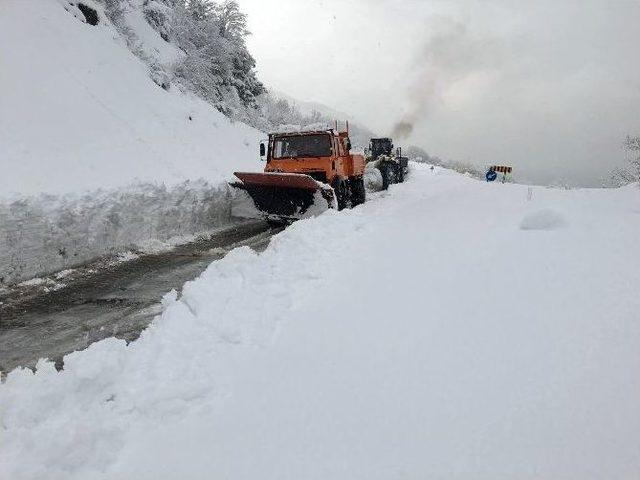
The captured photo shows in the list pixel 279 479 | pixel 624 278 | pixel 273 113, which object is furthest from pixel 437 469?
pixel 273 113

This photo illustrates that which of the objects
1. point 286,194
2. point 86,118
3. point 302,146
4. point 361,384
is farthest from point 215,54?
point 361,384

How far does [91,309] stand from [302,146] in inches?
287

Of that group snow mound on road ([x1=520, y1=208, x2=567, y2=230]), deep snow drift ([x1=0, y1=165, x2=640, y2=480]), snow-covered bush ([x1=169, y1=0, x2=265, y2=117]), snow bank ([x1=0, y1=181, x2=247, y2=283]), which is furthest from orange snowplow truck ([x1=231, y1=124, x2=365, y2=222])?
snow-covered bush ([x1=169, y1=0, x2=265, y2=117])

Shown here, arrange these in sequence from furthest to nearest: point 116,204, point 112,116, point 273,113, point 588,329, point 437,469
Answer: point 273,113 → point 112,116 → point 116,204 → point 588,329 → point 437,469

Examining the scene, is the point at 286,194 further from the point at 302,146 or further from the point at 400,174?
the point at 400,174

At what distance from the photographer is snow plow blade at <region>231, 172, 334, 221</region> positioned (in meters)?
9.77

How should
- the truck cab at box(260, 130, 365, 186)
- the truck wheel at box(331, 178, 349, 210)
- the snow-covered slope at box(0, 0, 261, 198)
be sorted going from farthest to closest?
1. the truck wheel at box(331, 178, 349, 210)
2. the truck cab at box(260, 130, 365, 186)
3. the snow-covered slope at box(0, 0, 261, 198)

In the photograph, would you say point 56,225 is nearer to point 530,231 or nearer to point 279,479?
point 279,479

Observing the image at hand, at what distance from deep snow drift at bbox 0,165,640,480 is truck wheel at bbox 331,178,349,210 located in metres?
6.24

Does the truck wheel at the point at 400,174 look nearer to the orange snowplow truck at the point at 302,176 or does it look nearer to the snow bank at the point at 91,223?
the orange snowplow truck at the point at 302,176

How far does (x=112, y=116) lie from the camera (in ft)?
41.7

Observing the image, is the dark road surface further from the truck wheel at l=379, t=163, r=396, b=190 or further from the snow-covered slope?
the truck wheel at l=379, t=163, r=396, b=190

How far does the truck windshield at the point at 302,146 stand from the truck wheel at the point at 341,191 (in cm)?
74

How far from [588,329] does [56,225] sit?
7243mm
